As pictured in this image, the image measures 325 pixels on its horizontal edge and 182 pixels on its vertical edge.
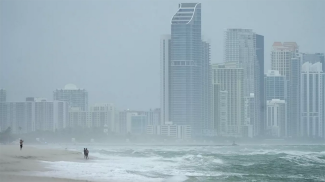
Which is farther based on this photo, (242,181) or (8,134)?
(8,134)

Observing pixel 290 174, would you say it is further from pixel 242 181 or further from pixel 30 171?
pixel 30 171

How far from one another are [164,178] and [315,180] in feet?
32.0

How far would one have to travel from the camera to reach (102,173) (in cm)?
3644

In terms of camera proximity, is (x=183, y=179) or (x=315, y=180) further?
(x=315, y=180)

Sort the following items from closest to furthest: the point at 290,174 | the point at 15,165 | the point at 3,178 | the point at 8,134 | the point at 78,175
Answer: the point at 3,178 < the point at 78,175 < the point at 15,165 < the point at 290,174 < the point at 8,134

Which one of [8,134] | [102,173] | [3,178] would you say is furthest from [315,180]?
[8,134]

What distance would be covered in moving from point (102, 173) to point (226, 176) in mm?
7852

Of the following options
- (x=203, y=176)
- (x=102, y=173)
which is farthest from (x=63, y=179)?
(x=203, y=176)

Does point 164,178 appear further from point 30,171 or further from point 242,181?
point 30,171

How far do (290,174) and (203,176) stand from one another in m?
8.94

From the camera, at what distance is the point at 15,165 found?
37469mm

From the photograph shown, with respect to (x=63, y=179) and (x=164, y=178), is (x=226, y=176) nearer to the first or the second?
(x=164, y=178)

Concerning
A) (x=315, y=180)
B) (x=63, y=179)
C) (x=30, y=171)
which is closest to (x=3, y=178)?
(x=63, y=179)

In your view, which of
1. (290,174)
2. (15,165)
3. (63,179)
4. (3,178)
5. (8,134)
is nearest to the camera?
(3,178)
